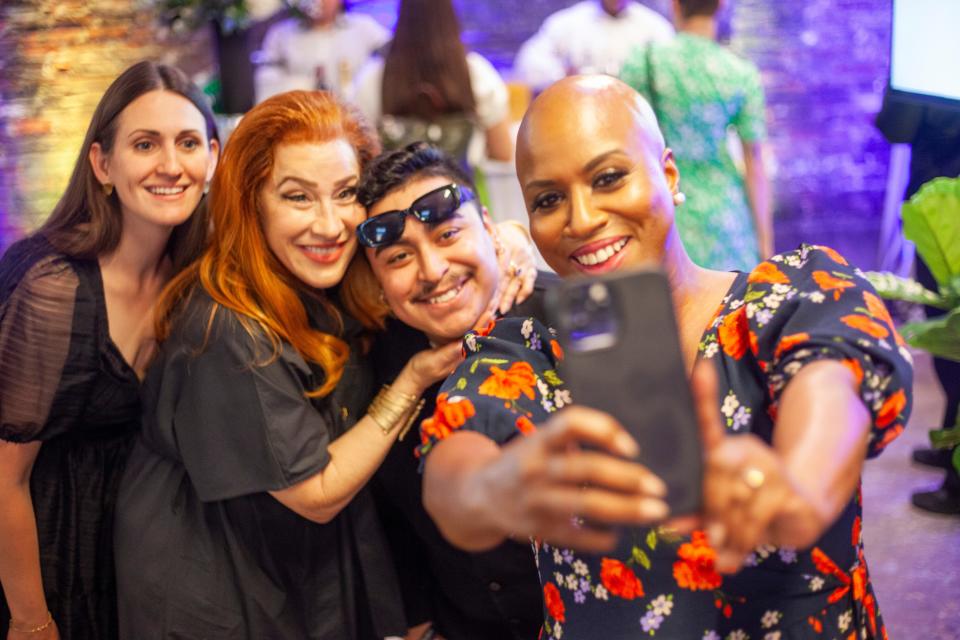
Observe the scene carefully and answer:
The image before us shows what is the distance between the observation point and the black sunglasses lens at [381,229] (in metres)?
2.04

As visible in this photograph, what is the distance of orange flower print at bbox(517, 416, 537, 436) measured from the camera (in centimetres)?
135

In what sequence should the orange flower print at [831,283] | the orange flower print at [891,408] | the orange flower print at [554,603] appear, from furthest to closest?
1. the orange flower print at [554,603]
2. the orange flower print at [831,283]
3. the orange flower print at [891,408]

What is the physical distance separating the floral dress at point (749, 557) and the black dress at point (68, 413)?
1.18m

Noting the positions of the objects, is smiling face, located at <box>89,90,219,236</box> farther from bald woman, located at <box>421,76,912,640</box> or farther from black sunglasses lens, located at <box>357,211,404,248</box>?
bald woman, located at <box>421,76,912,640</box>

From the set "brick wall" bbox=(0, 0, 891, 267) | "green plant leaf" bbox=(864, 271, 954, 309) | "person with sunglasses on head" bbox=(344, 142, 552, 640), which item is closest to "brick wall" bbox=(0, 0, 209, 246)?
"brick wall" bbox=(0, 0, 891, 267)

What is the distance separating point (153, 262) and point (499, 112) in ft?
6.21

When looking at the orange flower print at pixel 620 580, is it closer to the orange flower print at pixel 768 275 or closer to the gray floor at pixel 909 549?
the orange flower print at pixel 768 275

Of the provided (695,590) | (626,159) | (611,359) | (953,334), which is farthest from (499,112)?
(611,359)

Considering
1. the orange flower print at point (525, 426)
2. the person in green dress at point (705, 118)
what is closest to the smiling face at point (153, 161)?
the orange flower print at point (525, 426)

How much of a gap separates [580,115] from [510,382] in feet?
1.38

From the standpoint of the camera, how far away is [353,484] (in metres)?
2.08

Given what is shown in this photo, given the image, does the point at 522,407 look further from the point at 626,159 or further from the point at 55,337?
the point at 55,337

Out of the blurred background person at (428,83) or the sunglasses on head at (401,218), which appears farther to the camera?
the blurred background person at (428,83)

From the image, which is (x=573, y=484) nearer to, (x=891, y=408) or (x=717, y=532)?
(x=717, y=532)
